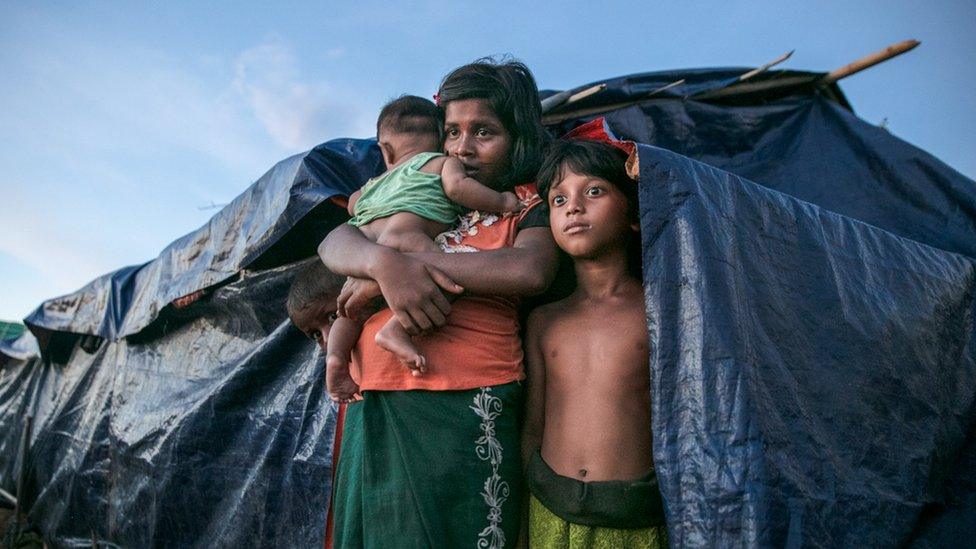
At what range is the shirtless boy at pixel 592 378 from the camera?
1.44 meters

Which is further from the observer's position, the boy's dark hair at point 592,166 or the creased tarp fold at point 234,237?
the creased tarp fold at point 234,237

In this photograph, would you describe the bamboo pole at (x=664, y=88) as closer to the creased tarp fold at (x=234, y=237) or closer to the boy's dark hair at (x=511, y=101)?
the creased tarp fold at (x=234, y=237)

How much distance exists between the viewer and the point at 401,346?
57.3 inches

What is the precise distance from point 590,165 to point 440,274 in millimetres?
488

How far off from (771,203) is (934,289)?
640mm

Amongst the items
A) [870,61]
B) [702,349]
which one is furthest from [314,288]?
[870,61]

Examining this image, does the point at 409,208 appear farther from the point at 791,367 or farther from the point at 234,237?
the point at 234,237

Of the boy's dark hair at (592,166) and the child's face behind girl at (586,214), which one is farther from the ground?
the boy's dark hair at (592,166)

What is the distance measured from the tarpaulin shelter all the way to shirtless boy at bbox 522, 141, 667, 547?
0.16 metres

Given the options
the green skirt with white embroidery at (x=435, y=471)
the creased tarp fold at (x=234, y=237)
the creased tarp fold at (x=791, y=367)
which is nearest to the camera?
the creased tarp fold at (x=791, y=367)

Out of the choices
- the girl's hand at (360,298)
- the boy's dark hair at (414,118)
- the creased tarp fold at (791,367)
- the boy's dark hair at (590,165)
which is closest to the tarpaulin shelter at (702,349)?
the creased tarp fold at (791,367)

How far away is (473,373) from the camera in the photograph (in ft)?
4.89

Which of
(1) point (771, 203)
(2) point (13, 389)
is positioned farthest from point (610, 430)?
(2) point (13, 389)

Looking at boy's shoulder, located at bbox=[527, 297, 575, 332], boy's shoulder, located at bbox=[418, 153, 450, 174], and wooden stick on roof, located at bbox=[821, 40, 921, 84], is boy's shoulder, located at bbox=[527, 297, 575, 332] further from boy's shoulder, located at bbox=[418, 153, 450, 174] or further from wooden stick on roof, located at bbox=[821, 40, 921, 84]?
wooden stick on roof, located at bbox=[821, 40, 921, 84]
